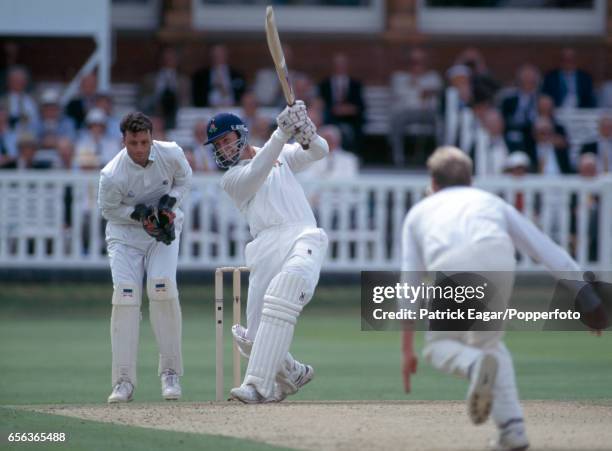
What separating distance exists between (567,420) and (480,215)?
81.2 inches

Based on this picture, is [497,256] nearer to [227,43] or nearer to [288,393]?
[288,393]

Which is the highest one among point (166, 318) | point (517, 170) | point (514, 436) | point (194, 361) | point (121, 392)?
point (517, 170)

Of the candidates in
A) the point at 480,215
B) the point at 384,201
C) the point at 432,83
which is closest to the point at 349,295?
the point at 384,201

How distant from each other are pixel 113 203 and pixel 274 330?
1.66 meters

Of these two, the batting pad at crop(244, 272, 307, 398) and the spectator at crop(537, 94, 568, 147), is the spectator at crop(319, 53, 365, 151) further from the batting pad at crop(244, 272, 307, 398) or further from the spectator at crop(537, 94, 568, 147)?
the batting pad at crop(244, 272, 307, 398)

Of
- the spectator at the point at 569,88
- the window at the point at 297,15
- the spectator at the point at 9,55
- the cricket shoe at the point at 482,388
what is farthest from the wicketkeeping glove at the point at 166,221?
the window at the point at 297,15

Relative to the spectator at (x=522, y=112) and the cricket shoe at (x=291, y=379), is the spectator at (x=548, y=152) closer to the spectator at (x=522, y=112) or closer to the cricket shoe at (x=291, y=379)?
the spectator at (x=522, y=112)

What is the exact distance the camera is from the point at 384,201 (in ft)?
59.3

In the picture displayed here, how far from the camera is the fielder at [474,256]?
7324mm

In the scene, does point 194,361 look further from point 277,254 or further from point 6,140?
point 6,140

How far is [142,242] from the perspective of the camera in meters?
10.5

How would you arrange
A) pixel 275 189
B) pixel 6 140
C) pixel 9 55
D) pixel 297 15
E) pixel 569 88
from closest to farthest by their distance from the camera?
1. pixel 275 189
2. pixel 6 140
3. pixel 569 88
4. pixel 9 55
5. pixel 297 15

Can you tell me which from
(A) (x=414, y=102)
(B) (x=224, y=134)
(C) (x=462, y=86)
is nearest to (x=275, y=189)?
(B) (x=224, y=134)

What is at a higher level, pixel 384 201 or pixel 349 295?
pixel 384 201
